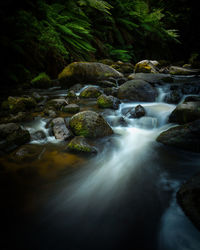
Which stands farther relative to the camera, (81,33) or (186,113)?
(81,33)

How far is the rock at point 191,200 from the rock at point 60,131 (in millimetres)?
2029

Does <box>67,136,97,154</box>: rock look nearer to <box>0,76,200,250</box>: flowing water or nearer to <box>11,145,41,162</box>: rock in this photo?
<box>0,76,200,250</box>: flowing water

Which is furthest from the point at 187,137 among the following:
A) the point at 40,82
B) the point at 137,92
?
the point at 40,82

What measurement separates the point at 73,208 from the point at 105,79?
622 centimetres

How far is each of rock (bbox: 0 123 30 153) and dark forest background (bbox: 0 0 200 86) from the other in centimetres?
348

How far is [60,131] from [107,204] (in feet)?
5.67

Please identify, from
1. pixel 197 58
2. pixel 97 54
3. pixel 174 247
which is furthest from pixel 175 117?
pixel 197 58

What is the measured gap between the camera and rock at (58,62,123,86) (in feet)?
22.1

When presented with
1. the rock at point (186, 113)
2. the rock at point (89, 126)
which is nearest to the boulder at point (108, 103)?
the rock at point (89, 126)

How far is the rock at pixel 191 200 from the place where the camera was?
133 cm

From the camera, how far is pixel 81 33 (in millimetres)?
8984

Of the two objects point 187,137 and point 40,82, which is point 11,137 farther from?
point 40,82

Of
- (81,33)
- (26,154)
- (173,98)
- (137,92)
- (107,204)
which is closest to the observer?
(107,204)

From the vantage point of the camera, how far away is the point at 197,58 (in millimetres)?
14781
